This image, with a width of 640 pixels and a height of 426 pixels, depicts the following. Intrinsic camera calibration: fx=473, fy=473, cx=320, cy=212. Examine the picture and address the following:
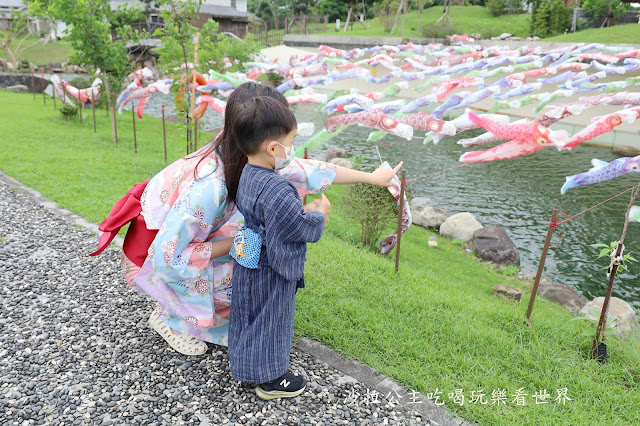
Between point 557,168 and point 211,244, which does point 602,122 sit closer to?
point 211,244

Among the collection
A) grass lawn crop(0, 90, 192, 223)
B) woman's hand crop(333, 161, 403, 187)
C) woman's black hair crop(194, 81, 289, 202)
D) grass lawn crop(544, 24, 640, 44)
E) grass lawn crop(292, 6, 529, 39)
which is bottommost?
grass lawn crop(0, 90, 192, 223)

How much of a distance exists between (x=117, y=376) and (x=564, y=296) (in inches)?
200

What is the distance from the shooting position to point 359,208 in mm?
5320

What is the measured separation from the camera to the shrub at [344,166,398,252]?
5.17 m

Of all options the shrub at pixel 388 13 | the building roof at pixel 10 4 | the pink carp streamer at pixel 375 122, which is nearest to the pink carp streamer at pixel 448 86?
the pink carp streamer at pixel 375 122

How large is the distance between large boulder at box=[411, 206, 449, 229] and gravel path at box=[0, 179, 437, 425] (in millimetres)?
5766

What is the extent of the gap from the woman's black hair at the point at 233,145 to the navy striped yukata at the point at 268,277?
0.45 ft

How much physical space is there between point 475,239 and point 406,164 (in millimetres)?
4734

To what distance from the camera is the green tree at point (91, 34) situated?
32.0ft

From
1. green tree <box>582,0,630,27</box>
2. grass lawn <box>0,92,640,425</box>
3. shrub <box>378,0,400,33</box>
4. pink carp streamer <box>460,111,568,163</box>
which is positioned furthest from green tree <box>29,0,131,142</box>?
shrub <box>378,0,400,33</box>

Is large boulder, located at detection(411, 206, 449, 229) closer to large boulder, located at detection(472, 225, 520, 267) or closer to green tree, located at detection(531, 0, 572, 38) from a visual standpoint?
large boulder, located at detection(472, 225, 520, 267)

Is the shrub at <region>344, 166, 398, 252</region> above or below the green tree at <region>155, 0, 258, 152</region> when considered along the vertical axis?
below

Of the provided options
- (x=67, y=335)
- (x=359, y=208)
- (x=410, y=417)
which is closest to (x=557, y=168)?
(x=359, y=208)

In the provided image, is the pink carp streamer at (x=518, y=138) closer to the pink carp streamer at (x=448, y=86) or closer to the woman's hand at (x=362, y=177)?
the pink carp streamer at (x=448, y=86)
